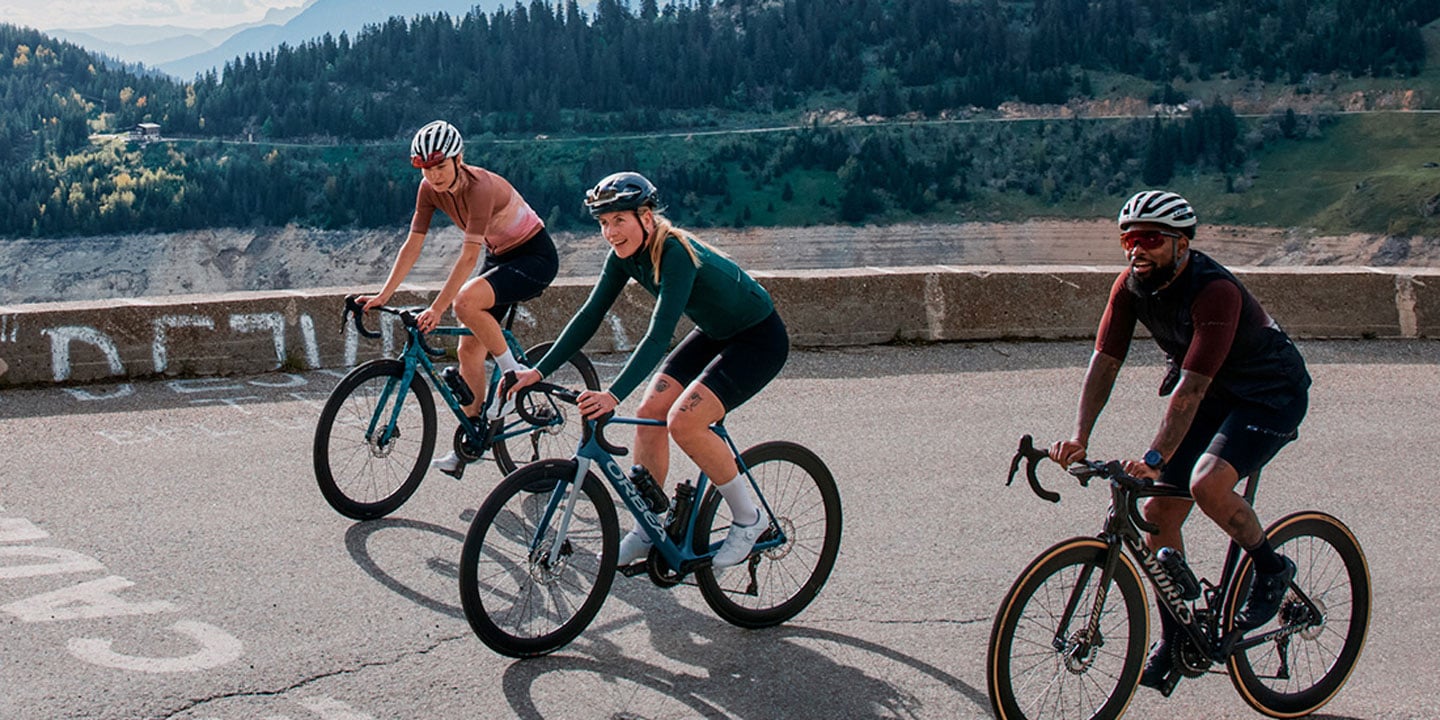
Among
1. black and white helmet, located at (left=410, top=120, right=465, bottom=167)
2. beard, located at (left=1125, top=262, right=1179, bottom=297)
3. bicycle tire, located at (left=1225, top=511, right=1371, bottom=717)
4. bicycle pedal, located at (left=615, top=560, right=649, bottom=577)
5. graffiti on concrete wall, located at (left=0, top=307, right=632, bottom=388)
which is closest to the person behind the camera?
beard, located at (left=1125, top=262, right=1179, bottom=297)

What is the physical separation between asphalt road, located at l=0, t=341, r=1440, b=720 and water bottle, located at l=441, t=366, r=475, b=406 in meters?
0.54

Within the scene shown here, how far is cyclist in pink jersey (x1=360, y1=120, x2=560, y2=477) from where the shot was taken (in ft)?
21.7

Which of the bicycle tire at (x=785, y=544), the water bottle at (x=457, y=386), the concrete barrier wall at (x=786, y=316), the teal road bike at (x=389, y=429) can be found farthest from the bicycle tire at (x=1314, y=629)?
the concrete barrier wall at (x=786, y=316)

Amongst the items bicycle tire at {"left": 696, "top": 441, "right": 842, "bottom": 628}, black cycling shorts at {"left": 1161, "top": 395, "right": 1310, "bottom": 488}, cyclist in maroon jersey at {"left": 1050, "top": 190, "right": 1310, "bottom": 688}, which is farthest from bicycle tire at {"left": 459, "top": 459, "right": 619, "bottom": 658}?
black cycling shorts at {"left": 1161, "top": 395, "right": 1310, "bottom": 488}

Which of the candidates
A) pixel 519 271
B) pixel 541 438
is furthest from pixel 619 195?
pixel 541 438

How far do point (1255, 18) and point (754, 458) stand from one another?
20885 centimetres

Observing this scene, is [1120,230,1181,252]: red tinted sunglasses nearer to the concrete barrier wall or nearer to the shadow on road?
the shadow on road

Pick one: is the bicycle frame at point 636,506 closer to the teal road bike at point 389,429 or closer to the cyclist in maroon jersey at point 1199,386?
the cyclist in maroon jersey at point 1199,386

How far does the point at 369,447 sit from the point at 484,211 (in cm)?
131

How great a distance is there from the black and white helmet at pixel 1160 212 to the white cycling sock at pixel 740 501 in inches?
66.2

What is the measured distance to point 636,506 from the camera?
4828 millimetres

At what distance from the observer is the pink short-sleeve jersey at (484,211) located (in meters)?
6.75

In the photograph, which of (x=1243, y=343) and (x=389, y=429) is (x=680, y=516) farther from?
(x=389, y=429)

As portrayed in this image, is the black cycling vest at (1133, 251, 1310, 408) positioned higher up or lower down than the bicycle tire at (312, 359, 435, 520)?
higher up
